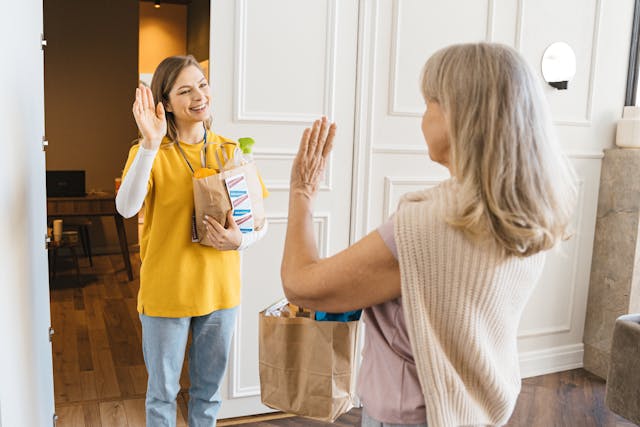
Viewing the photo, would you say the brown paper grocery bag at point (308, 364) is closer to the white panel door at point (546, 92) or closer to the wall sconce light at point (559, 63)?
the white panel door at point (546, 92)

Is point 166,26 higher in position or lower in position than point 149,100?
higher

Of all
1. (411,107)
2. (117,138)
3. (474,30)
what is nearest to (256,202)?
(411,107)

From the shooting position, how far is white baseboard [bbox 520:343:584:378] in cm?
337

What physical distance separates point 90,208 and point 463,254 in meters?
4.66

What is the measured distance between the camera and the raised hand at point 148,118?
1.61m

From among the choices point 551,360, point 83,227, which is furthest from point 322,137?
point 83,227

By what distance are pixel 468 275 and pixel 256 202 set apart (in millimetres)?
986

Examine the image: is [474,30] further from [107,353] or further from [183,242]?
[107,353]

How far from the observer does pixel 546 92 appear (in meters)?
3.19

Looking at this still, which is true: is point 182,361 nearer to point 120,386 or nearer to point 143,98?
point 143,98

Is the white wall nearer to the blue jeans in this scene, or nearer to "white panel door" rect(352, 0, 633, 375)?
the blue jeans

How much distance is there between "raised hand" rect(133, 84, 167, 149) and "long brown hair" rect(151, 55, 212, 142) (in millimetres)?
202

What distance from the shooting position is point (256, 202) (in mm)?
1881

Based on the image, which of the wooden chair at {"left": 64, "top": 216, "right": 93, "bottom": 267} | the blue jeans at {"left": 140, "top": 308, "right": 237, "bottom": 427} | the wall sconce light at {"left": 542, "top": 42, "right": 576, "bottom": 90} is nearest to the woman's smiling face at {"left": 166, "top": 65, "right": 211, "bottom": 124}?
the blue jeans at {"left": 140, "top": 308, "right": 237, "bottom": 427}
